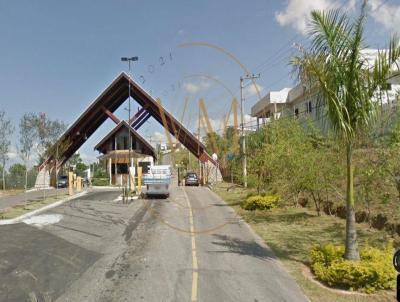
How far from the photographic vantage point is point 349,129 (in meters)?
9.53

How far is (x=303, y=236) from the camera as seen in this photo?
15.5m

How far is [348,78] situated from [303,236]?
7561 millimetres

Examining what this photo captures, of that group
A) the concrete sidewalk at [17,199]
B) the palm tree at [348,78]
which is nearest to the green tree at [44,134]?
the concrete sidewalk at [17,199]

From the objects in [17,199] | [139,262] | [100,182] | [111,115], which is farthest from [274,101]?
[139,262]

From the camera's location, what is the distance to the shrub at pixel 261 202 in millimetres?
23250

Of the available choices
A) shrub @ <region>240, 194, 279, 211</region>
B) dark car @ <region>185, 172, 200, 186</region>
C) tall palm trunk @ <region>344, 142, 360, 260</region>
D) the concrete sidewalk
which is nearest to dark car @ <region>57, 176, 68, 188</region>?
the concrete sidewalk

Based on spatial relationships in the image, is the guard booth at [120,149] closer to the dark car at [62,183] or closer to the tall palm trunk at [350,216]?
the dark car at [62,183]

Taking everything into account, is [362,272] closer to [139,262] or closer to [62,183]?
[139,262]

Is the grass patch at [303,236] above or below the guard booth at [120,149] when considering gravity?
below

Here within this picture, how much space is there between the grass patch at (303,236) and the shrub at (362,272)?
24 centimetres

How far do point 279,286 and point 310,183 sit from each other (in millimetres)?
10448

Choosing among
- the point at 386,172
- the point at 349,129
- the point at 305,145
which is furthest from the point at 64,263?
the point at 305,145

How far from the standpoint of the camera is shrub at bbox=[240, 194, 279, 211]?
2325cm

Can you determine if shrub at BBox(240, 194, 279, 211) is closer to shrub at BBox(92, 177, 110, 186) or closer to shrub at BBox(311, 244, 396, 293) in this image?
shrub at BBox(311, 244, 396, 293)
